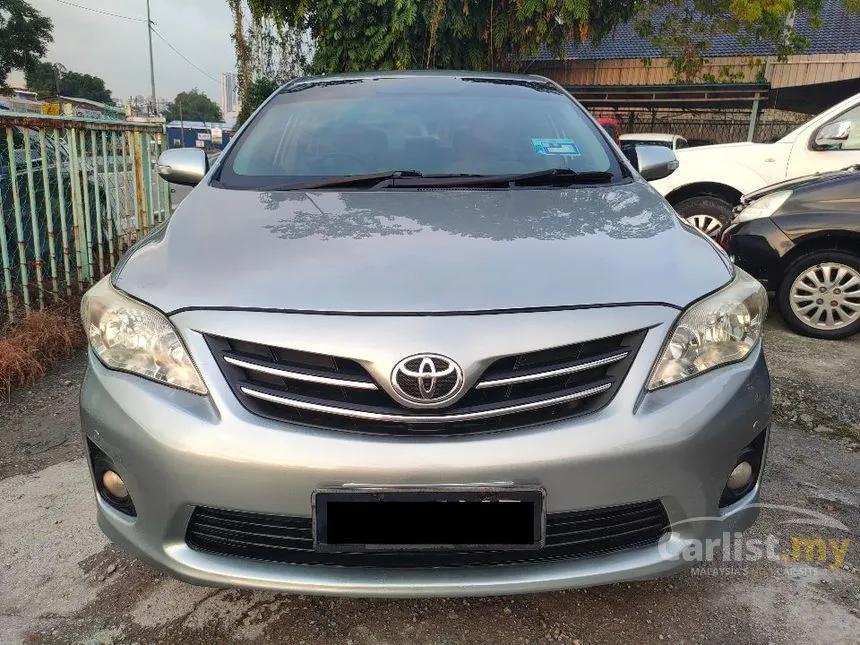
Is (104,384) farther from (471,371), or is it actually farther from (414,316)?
(471,371)

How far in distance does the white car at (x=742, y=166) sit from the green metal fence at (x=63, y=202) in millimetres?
4316

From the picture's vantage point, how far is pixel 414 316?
55.1 inches

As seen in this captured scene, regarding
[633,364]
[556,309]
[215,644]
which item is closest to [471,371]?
[556,309]

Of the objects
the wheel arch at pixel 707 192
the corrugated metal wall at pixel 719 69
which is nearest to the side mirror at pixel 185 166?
the wheel arch at pixel 707 192

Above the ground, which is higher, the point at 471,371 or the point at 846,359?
the point at 471,371

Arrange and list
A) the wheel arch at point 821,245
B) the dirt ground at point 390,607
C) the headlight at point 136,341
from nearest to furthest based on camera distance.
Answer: the headlight at point 136,341, the dirt ground at point 390,607, the wheel arch at point 821,245


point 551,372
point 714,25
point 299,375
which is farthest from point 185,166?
point 714,25

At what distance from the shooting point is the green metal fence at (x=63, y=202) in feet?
12.2

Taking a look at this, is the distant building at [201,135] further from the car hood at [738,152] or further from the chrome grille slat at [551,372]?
the chrome grille slat at [551,372]

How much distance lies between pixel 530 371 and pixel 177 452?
0.75 meters

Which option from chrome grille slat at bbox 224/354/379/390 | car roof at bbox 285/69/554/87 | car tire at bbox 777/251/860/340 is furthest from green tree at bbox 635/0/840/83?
chrome grille slat at bbox 224/354/379/390

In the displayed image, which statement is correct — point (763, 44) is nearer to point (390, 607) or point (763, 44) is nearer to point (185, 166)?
point (185, 166)

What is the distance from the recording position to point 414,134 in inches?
99.0

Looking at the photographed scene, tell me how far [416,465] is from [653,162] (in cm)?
196
